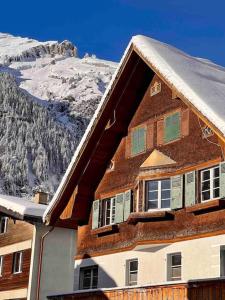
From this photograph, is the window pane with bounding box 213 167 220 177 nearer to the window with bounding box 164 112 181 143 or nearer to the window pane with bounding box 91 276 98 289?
the window with bounding box 164 112 181 143

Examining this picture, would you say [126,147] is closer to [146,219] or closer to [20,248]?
[146,219]

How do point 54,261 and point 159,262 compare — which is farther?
point 54,261

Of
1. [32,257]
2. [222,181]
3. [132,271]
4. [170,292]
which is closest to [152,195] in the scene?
[132,271]

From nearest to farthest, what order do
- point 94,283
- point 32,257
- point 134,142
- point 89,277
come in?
point 134,142 → point 94,283 → point 89,277 → point 32,257

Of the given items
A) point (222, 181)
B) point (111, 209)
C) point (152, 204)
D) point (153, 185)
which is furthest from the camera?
point (111, 209)

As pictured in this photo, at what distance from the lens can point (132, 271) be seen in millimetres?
20656

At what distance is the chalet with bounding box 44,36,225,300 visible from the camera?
1741 cm

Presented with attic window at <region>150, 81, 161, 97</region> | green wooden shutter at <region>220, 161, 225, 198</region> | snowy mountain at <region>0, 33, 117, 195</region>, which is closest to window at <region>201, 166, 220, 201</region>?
green wooden shutter at <region>220, 161, 225, 198</region>

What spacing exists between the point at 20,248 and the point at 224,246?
41.7 feet

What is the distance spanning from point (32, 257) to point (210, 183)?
1103cm

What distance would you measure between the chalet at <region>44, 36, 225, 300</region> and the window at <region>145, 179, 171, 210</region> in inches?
1.3

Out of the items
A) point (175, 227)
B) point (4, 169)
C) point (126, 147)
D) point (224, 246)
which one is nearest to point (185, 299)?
point (224, 246)

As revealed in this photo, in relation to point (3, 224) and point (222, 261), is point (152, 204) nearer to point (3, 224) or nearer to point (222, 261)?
point (222, 261)

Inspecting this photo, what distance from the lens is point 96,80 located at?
191 meters
